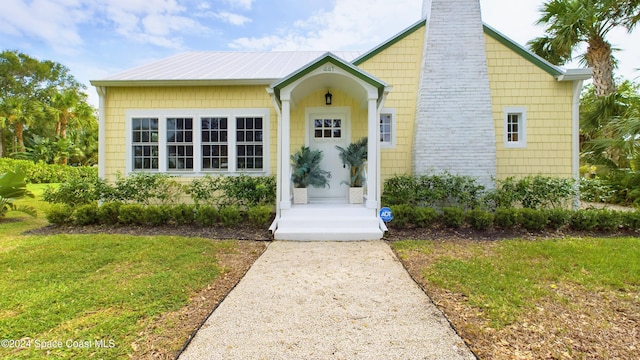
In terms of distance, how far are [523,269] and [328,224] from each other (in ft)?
11.0

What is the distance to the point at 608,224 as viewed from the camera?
20.4ft

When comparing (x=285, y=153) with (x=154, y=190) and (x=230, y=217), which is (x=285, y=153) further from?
(x=154, y=190)

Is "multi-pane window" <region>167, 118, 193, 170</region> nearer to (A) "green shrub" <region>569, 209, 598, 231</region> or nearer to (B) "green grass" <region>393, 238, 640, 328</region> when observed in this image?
(B) "green grass" <region>393, 238, 640, 328</region>

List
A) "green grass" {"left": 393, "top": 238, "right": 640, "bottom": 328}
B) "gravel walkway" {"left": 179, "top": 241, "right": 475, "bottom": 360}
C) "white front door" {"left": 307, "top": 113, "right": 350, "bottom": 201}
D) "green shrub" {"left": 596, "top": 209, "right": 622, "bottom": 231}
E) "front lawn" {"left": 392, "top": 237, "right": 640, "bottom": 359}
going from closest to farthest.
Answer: "gravel walkway" {"left": 179, "top": 241, "right": 475, "bottom": 360} → "front lawn" {"left": 392, "top": 237, "right": 640, "bottom": 359} → "green grass" {"left": 393, "top": 238, "right": 640, "bottom": 328} → "green shrub" {"left": 596, "top": 209, "right": 622, "bottom": 231} → "white front door" {"left": 307, "top": 113, "right": 350, "bottom": 201}

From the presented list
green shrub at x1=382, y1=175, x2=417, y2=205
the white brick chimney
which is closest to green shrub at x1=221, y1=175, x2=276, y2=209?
green shrub at x1=382, y1=175, x2=417, y2=205

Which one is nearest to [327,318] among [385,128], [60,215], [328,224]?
[328,224]

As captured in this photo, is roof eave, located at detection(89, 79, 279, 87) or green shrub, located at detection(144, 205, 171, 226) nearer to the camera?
green shrub, located at detection(144, 205, 171, 226)

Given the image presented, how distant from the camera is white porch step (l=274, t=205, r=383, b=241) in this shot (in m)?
5.85

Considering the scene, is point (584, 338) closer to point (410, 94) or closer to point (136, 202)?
point (410, 94)

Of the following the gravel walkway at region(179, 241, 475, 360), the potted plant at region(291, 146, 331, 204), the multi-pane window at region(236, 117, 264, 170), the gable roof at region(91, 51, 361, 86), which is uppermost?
the gable roof at region(91, 51, 361, 86)

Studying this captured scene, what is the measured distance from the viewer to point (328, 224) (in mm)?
6102

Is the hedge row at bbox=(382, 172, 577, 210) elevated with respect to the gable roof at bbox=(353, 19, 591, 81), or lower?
lower

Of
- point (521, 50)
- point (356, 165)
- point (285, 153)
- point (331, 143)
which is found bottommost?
point (356, 165)

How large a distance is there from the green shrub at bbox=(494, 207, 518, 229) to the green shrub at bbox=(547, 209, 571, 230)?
0.71 meters
